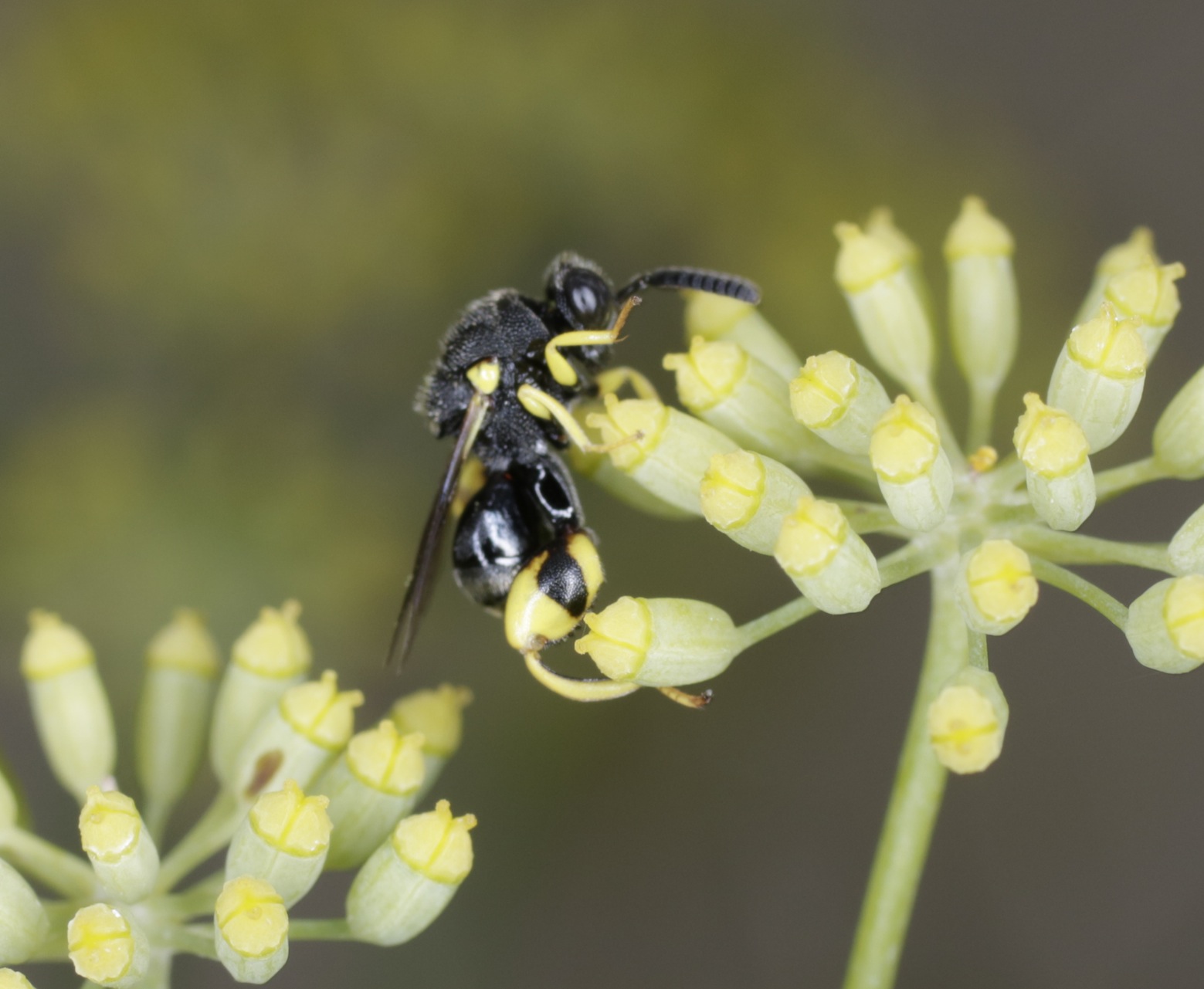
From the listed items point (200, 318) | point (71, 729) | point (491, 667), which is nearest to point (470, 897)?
point (491, 667)

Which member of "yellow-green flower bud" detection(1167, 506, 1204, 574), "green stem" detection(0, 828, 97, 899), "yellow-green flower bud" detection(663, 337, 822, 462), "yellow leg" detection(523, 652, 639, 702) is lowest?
"green stem" detection(0, 828, 97, 899)

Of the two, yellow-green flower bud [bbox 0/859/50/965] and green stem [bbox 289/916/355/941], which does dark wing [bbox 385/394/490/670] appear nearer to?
green stem [bbox 289/916/355/941]

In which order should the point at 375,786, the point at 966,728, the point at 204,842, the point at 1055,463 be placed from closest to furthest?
the point at 966,728
the point at 1055,463
the point at 375,786
the point at 204,842

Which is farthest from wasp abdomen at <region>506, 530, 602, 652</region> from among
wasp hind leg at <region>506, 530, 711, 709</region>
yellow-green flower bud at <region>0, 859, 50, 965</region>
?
yellow-green flower bud at <region>0, 859, 50, 965</region>

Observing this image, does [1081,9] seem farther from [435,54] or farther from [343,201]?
[343,201]

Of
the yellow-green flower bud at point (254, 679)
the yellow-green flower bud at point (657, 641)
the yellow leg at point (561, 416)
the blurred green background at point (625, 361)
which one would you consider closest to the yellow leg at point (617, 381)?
the yellow leg at point (561, 416)

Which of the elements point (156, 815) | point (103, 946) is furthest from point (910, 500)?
point (156, 815)

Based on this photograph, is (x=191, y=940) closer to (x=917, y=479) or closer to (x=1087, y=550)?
(x=917, y=479)
